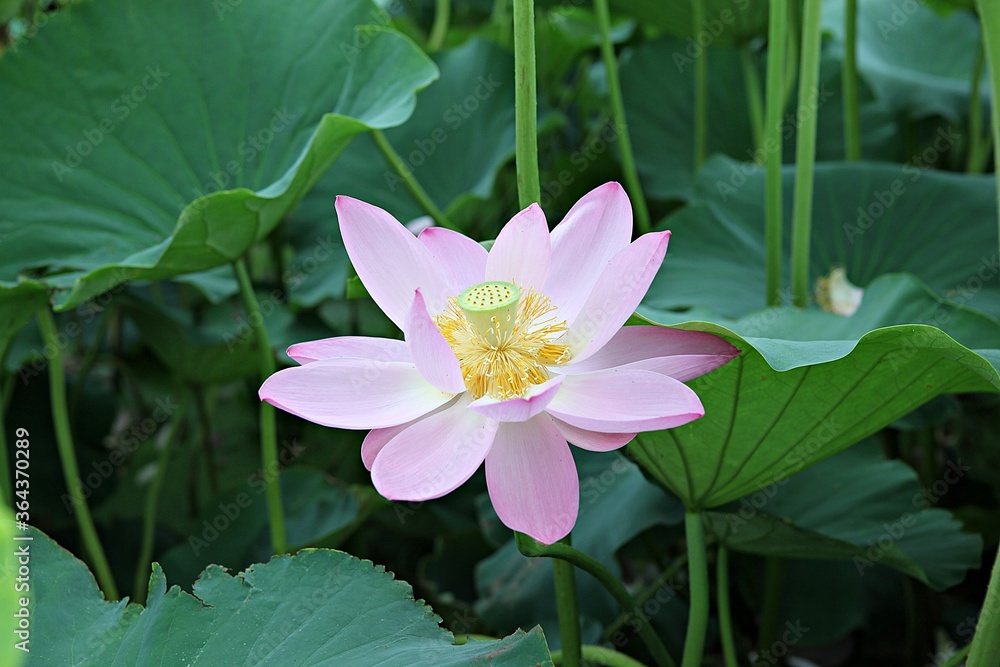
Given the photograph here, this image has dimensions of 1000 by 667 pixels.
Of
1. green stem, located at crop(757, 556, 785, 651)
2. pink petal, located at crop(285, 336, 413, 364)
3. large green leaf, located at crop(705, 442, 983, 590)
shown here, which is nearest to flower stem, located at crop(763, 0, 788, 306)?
large green leaf, located at crop(705, 442, 983, 590)

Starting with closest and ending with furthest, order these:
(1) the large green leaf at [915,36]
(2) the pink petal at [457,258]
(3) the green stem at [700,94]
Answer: (2) the pink petal at [457,258], (3) the green stem at [700,94], (1) the large green leaf at [915,36]

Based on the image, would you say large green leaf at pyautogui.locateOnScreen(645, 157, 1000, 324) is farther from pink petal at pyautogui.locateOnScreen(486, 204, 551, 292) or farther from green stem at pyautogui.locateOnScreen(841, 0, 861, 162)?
pink petal at pyautogui.locateOnScreen(486, 204, 551, 292)

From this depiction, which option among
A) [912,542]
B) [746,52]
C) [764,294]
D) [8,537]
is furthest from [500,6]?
[8,537]

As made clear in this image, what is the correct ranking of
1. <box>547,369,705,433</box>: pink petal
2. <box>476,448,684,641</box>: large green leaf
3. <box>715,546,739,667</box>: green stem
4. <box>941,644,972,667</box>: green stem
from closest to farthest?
1. <box>547,369,705,433</box>: pink petal
2. <box>941,644,972,667</box>: green stem
3. <box>715,546,739,667</box>: green stem
4. <box>476,448,684,641</box>: large green leaf

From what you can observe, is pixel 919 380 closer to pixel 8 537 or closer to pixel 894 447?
pixel 8 537

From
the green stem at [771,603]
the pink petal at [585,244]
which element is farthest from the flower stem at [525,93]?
the green stem at [771,603]

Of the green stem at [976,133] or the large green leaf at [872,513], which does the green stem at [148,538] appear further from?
the green stem at [976,133]

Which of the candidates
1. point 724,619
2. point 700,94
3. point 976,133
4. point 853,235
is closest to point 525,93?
point 724,619
